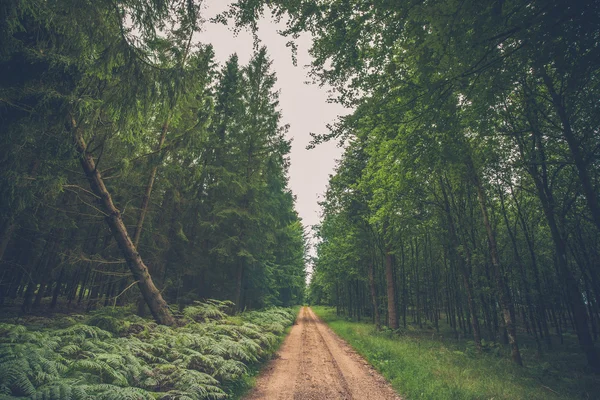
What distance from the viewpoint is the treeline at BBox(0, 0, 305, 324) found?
5.63m

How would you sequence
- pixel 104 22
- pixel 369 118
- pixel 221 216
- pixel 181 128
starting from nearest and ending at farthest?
pixel 104 22
pixel 369 118
pixel 181 128
pixel 221 216

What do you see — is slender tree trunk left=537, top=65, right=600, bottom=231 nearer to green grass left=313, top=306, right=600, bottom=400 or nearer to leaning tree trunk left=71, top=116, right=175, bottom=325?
green grass left=313, top=306, right=600, bottom=400

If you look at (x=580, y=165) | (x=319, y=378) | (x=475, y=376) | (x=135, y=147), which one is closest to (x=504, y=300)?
(x=475, y=376)

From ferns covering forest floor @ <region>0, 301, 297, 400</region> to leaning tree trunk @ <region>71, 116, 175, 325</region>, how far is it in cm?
80

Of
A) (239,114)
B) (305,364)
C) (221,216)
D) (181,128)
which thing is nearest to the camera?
(305,364)

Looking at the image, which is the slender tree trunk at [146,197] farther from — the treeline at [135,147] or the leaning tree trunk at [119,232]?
the leaning tree trunk at [119,232]

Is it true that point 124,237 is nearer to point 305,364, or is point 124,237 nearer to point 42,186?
point 42,186

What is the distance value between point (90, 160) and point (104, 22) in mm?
4222

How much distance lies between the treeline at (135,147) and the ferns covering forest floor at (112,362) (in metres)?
1.69

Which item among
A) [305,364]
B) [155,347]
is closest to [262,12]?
[155,347]

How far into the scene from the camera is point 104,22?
5.50 meters

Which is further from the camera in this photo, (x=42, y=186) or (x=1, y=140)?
(x=42, y=186)

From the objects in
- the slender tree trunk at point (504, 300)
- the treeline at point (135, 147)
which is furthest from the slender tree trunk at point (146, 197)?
the slender tree trunk at point (504, 300)

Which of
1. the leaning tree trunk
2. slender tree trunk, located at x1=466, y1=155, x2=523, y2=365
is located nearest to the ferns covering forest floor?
the leaning tree trunk
